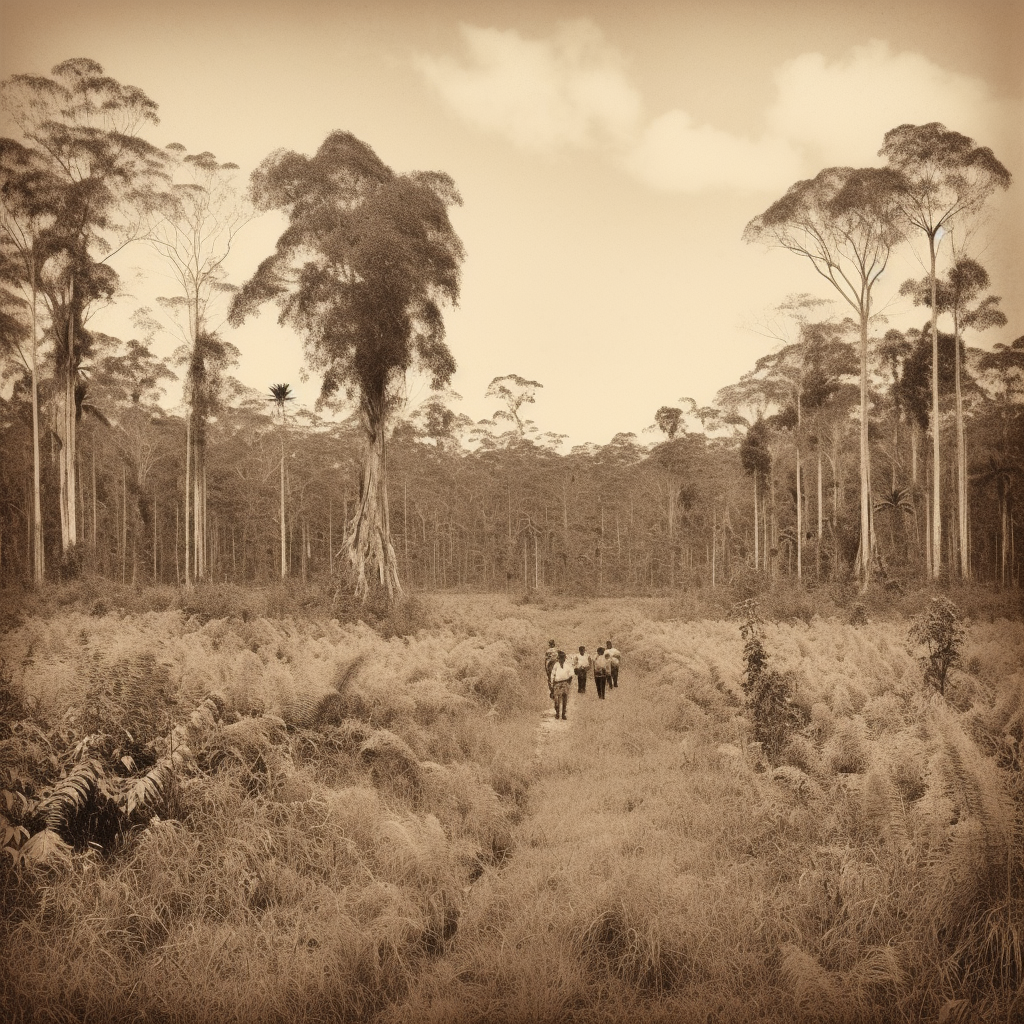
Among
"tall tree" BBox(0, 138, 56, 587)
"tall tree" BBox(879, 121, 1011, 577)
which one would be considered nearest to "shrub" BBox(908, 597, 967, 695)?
"tall tree" BBox(879, 121, 1011, 577)

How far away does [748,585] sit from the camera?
20.2 meters

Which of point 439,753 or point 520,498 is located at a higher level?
point 520,498

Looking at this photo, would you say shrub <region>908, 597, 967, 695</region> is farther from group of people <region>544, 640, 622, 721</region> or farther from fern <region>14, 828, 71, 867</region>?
fern <region>14, 828, 71, 867</region>

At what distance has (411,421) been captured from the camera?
87.2ft

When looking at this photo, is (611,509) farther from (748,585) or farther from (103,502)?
(103,502)

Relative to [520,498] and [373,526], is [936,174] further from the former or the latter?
[520,498]

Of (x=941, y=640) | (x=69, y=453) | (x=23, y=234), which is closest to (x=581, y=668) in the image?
(x=941, y=640)

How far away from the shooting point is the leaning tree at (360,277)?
1382 cm

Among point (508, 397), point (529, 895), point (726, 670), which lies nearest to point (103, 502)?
point (508, 397)

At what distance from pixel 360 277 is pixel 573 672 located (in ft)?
32.9

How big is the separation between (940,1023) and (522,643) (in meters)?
13.1

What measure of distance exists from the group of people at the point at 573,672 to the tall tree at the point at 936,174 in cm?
730

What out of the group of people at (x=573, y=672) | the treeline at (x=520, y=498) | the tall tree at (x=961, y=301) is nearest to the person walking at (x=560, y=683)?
the group of people at (x=573, y=672)

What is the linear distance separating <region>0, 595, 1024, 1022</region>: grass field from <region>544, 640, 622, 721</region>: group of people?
2.21 metres
